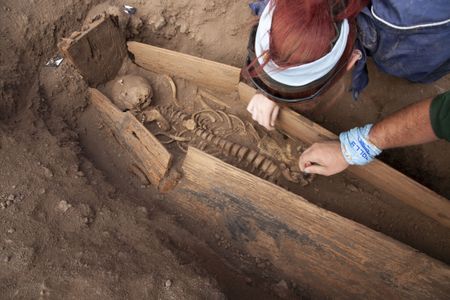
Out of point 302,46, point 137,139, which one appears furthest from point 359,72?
point 137,139

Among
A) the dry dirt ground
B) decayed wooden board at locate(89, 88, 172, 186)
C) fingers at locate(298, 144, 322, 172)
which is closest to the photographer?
the dry dirt ground

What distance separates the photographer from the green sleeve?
5.01 ft

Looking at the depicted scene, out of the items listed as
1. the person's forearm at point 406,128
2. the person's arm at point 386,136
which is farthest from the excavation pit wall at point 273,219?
the person's forearm at point 406,128

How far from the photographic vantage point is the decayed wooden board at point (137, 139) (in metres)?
2.53

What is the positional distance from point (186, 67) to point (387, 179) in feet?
5.27

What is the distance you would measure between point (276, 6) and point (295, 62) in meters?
0.23

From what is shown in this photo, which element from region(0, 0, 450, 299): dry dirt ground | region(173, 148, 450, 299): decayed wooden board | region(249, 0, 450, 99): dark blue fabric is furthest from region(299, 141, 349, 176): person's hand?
region(0, 0, 450, 299): dry dirt ground

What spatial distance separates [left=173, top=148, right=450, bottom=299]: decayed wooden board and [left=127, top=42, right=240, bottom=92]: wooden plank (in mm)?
764

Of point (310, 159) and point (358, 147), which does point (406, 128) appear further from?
point (310, 159)

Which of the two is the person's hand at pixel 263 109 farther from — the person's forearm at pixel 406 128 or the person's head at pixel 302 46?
the person's forearm at pixel 406 128

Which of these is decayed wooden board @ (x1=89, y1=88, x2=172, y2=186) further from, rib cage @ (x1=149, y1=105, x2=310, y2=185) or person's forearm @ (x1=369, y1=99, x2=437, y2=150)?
person's forearm @ (x1=369, y1=99, x2=437, y2=150)

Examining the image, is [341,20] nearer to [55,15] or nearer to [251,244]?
[251,244]

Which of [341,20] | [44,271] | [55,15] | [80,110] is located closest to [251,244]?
[44,271]

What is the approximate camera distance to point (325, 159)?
6.56 feet
